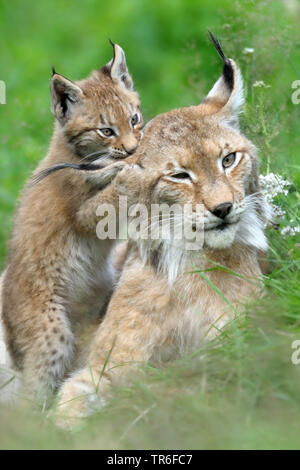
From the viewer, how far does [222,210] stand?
165 inches

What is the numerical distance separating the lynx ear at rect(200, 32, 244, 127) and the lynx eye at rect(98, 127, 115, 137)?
1.10 metres

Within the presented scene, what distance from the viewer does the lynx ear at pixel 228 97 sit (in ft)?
15.3

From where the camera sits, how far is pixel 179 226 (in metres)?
4.38

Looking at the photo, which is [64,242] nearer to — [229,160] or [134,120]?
[134,120]

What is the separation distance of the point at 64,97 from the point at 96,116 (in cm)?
27

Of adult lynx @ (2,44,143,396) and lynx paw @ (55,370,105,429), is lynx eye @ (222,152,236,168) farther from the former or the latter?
lynx paw @ (55,370,105,429)

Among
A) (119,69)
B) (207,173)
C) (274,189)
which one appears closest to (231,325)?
(207,173)

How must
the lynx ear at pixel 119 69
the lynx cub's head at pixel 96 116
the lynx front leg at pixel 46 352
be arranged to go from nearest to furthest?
the lynx front leg at pixel 46 352 < the lynx cub's head at pixel 96 116 < the lynx ear at pixel 119 69

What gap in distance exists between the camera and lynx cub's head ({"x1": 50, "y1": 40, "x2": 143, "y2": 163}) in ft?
18.8

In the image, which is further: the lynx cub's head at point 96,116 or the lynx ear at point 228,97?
the lynx cub's head at point 96,116

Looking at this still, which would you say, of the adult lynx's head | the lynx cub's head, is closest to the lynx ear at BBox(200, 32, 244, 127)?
the adult lynx's head

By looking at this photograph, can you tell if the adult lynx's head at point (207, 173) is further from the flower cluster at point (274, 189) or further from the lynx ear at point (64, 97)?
the lynx ear at point (64, 97)

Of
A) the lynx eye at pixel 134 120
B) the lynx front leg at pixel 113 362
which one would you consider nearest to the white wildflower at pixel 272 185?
the lynx front leg at pixel 113 362

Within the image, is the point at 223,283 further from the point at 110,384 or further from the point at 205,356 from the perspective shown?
the point at 110,384
